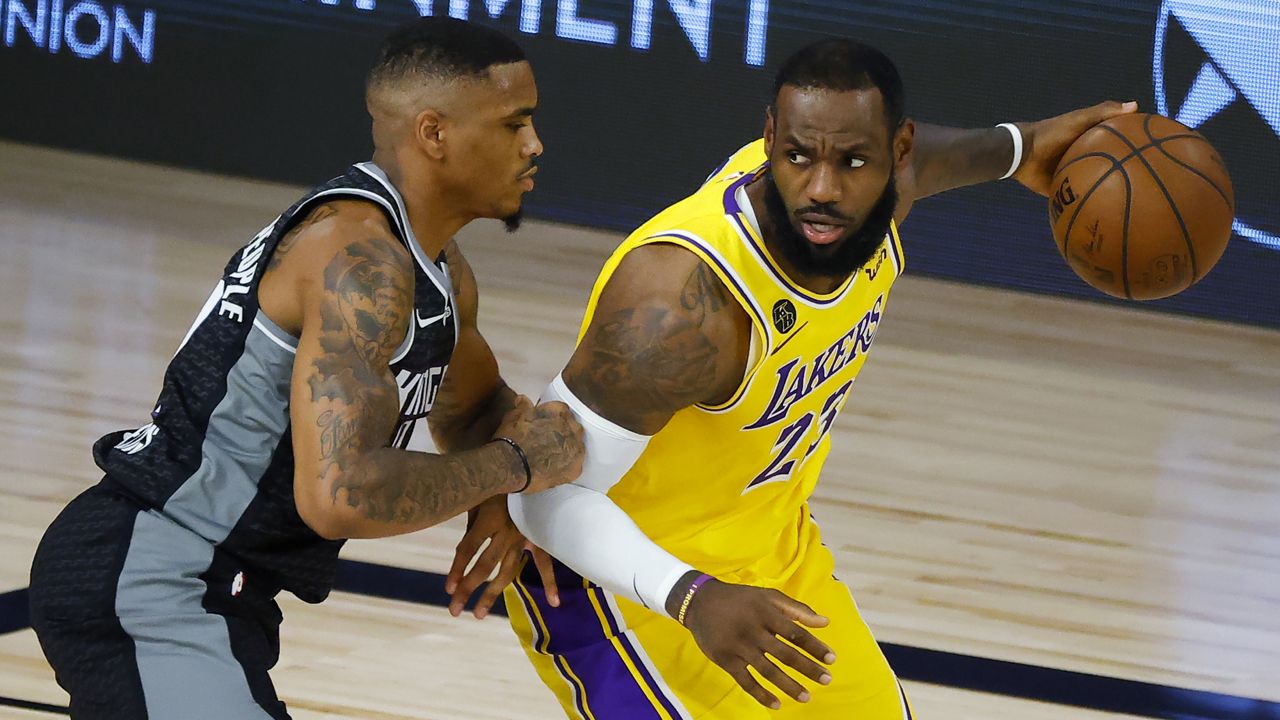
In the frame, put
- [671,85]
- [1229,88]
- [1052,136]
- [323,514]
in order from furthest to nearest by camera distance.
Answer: [671,85] < [1229,88] < [1052,136] < [323,514]

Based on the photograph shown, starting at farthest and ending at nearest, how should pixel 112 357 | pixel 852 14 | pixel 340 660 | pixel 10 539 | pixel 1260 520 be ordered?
1. pixel 852 14
2. pixel 112 357
3. pixel 1260 520
4. pixel 10 539
5. pixel 340 660

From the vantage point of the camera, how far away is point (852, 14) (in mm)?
7957

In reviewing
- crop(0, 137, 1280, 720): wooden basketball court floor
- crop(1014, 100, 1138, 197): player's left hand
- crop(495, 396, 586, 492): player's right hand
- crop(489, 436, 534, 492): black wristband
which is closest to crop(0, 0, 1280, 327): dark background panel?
crop(0, 137, 1280, 720): wooden basketball court floor

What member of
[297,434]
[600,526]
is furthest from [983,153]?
[297,434]

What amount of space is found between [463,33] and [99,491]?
809mm

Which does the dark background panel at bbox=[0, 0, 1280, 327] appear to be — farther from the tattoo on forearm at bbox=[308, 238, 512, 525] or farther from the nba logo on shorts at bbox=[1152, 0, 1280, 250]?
the tattoo on forearm at bbox=[308, 238, 512, 525]

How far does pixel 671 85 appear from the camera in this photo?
820cm

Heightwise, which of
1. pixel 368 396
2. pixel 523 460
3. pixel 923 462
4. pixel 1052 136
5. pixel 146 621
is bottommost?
pixel 923 462

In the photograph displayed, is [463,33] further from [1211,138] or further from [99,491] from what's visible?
[1211,138]

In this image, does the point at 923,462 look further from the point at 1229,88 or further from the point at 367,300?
the point at 367,300

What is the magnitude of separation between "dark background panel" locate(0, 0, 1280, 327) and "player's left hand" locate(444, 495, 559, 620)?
5.56 m

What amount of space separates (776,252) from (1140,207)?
2.94 feet

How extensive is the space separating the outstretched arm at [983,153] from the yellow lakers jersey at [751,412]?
240 mm

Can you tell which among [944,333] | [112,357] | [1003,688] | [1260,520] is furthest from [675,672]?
[944,333]
